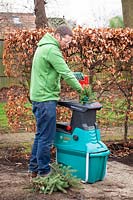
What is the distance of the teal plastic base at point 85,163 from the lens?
213 inches

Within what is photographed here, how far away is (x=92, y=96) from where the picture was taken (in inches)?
216

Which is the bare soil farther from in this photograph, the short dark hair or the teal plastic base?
the short dark hair

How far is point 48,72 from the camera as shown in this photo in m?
5.14

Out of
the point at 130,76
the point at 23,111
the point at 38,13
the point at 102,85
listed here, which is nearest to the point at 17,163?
the point at 23,111

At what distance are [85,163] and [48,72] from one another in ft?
3.96

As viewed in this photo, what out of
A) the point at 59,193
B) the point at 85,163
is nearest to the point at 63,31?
the point at 85,163

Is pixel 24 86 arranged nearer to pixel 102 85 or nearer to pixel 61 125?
pixel 102 85

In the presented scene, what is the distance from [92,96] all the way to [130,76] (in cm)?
216

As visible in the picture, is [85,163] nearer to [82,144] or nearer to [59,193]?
[82,144]

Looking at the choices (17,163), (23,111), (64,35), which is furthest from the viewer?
(23,111)

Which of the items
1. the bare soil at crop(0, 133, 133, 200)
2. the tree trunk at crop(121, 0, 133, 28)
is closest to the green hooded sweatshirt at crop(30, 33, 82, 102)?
the bare soil at crop(0, 133, 133, 200)

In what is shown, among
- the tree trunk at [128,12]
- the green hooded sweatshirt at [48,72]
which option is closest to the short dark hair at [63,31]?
the green hooded sweatshirt at [48,72]

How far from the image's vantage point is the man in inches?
200

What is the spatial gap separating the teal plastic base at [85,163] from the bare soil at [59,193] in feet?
0.40
